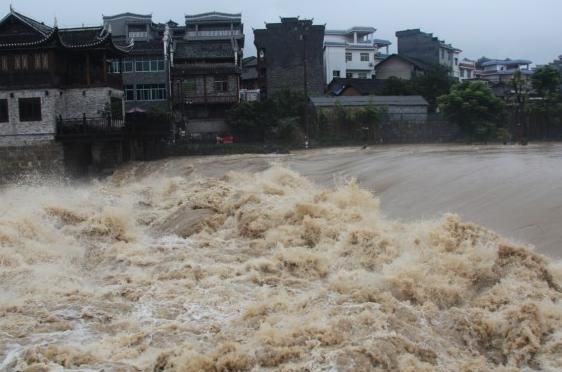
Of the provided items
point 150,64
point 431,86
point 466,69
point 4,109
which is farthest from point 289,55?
point 466,69

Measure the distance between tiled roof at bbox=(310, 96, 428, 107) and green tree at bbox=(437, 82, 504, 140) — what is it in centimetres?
302

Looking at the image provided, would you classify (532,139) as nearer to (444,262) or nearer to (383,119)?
(383,119)

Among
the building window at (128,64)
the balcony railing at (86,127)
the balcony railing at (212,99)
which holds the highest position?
the building window at (128,64)

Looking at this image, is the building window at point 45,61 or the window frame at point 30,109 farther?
the window frame at point 30,109

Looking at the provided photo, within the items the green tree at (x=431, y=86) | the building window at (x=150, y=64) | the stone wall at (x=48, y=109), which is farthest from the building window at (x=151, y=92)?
the green tree at (x=431, y=86)

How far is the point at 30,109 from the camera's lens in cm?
2503

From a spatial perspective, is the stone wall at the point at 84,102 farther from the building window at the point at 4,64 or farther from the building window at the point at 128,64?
the building window at the point at 128,64

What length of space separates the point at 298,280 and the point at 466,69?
49.6m

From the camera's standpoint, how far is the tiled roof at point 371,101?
34.3 metres

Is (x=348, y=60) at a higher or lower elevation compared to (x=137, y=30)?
lower

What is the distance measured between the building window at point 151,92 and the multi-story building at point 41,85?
31.8 ft

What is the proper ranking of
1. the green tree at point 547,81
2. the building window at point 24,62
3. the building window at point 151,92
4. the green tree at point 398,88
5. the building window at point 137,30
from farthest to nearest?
the building window at point 137,30
the green tree at point 398,88
the building window at point 151,92
the green tree at point 547,81
the building window at point 24,62

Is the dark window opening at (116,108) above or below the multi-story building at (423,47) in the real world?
below

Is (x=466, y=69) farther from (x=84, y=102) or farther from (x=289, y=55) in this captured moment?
(x=84, y=102)
